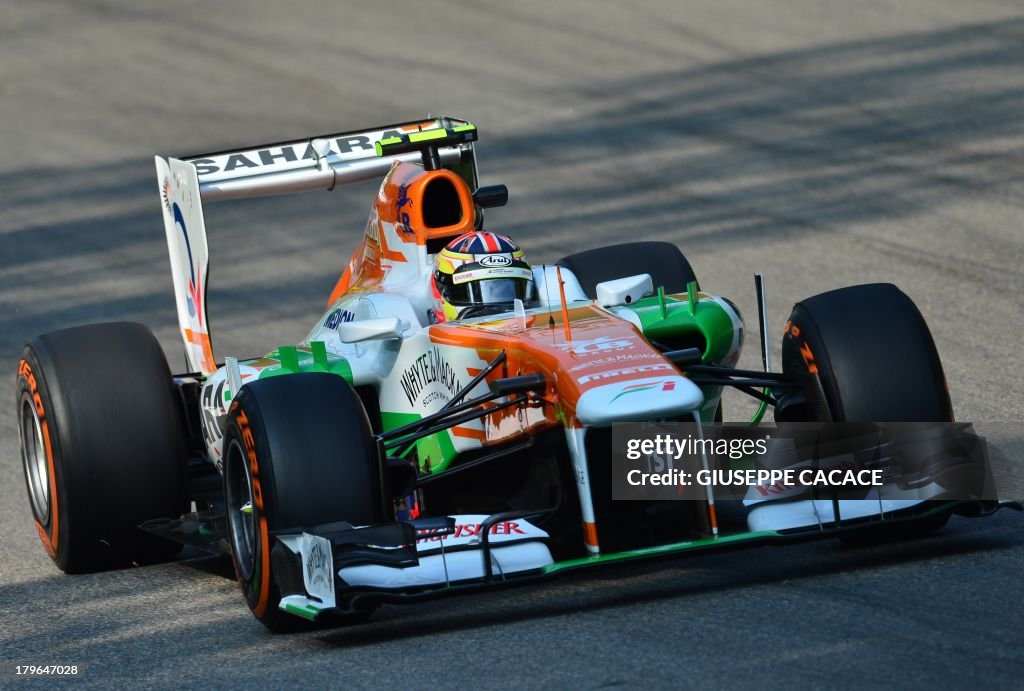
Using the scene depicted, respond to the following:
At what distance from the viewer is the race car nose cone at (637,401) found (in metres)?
6.24

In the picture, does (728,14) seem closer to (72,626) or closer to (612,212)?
(612,212)

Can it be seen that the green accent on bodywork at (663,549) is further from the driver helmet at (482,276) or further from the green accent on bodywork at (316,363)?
the green accent on bodywork at (316,363)

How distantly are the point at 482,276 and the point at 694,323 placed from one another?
98cm

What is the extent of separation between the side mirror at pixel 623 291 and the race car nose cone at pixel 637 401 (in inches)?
60.8

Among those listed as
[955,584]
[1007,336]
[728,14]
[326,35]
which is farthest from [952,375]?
[326,35]

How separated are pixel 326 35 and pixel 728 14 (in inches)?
225

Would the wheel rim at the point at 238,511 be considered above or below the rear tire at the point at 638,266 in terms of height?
below

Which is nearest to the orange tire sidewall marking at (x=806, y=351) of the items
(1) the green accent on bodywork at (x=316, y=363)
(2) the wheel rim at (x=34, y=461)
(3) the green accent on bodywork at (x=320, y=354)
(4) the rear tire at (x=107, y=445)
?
(1) the green accent on bodywork at (x=316, y=363)

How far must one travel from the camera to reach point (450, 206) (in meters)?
8.66

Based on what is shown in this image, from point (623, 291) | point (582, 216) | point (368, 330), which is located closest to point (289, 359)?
point (368, 330)

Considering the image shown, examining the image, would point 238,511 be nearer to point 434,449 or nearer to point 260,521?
point 260,521

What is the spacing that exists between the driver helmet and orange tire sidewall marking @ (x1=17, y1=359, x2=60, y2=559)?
202 cm

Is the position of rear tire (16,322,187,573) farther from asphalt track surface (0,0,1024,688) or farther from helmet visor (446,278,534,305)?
helmet visor (446,278,534,305)

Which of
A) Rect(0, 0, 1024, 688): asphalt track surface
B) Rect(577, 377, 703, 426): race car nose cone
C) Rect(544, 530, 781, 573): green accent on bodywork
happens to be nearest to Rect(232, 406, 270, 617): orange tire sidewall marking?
Rect(0, 0, 1024, 688): asphalt track surface
